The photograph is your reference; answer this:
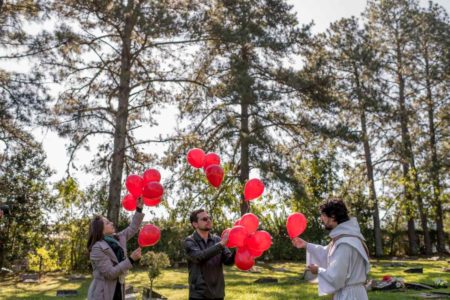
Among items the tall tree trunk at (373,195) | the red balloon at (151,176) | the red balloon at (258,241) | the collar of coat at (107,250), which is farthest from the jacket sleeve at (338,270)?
the tall tree trunk at (373,195)

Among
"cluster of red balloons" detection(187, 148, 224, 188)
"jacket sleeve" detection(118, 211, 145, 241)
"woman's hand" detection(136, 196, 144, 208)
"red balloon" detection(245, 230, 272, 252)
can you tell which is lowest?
"red balloon" detection(245, 230, 272, 252)

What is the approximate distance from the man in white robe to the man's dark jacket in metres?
1.16

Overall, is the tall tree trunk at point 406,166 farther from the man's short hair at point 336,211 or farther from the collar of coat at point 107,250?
the collar of coat at point 107,250

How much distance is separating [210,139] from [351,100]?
965cm

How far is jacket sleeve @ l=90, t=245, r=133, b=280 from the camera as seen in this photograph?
436 centimetres

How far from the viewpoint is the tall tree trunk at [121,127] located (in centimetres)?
1310

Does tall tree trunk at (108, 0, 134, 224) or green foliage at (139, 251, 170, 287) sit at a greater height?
tall tree trunk at (108, 0, 134, 224)

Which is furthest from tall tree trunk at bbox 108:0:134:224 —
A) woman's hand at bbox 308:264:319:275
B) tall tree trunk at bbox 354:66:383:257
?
tall tree trunk at bbox 354:66:383:257

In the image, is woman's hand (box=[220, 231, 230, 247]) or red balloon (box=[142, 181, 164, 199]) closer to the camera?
woman's hand (box=[220, 231, 230, 247])

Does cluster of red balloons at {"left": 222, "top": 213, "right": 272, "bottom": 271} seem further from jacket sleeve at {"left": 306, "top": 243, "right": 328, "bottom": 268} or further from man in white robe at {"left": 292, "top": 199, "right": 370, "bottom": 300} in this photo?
man in white robe at {"left": 292, "top": 199, "right": 370, "bottom": 300}

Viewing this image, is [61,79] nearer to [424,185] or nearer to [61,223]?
[61,223]

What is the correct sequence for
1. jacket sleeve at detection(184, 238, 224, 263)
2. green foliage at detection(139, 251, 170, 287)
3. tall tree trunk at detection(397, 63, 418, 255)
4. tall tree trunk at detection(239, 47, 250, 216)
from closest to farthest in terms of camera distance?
jacket sleeve at detection(184, 238, 224, 263), green foliage at detection(139, 251, 170, 287), tall tree trunk at detection(239, 47, 250, 216), tall tree trunk at detection(397, 63, 418, 255)

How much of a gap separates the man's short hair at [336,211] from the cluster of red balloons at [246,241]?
1203 mm

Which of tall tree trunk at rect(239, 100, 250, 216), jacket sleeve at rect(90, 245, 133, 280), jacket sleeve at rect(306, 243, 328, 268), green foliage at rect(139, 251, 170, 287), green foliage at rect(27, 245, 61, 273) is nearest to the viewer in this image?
jacket sleeve at rect(306, 243, 328, 268)
